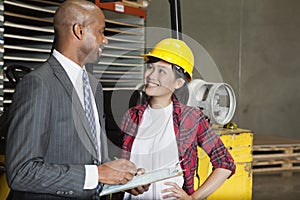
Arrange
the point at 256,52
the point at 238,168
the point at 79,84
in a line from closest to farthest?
the point at 79,84, the point at 238,168, the point at 256,52

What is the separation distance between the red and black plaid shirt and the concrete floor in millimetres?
3293

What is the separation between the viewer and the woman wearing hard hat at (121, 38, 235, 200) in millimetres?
1916

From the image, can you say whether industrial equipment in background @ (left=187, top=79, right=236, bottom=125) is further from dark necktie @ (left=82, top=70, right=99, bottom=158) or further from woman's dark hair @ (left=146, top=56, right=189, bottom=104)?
dark necktie @ (left=82, top=70, right=99, bottom=158)

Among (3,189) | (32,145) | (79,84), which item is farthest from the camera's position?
(3,189)

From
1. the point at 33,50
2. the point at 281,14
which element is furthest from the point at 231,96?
the point at 281,14

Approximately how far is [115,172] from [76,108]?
0.91ft

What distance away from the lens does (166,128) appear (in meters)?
1.96

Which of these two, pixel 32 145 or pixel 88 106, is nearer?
pixel 32 145

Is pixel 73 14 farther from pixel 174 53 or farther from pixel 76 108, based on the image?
pixel 174 53

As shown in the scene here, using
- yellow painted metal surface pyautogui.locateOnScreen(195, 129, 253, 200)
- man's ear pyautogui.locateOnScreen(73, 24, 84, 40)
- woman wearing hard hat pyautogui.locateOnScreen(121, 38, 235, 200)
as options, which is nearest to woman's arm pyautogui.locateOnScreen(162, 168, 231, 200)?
woman wearing hard hat pyautogui.locateOnScreen(121, 38, 235, 200)

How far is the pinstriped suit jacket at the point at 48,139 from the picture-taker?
1.52 metres

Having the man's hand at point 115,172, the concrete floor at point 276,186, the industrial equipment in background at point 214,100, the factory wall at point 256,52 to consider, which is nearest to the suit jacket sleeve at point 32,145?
the man's hand at point 115,172

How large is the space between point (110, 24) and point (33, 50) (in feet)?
3.68

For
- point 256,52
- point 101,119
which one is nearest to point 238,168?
point 101,119
